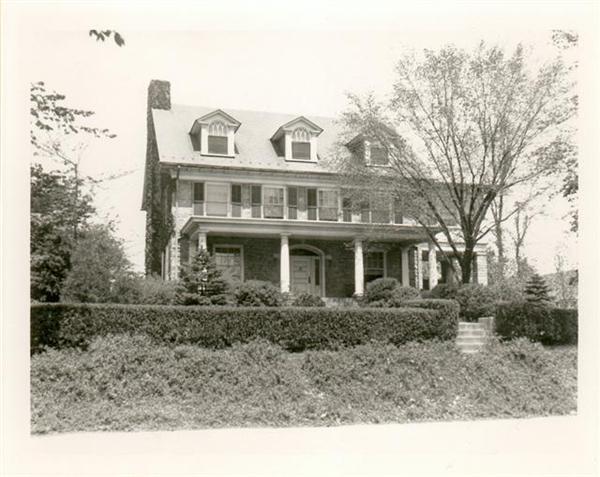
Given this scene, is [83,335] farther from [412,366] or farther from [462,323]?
[462,323]

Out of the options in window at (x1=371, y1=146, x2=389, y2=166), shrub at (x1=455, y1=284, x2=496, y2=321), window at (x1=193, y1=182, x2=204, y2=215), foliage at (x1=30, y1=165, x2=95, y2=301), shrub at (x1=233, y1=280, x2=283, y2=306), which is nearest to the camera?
foliage at (x1=30, y1=165, x2=95, y2=301)

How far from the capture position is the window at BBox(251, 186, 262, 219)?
81.5ft

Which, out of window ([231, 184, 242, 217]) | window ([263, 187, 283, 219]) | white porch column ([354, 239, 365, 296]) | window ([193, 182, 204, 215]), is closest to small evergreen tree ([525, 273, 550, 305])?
white porch column ([354, 239, 365, 296])

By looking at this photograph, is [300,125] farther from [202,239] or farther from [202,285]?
[202,285]

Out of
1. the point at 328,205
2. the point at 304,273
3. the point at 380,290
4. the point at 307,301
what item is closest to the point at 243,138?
the point at 328,205

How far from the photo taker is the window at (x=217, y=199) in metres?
24.3

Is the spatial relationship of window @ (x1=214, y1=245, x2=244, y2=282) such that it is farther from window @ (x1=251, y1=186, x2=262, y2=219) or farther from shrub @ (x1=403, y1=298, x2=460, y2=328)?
shrub @ (x1=403, y1=298, x2=460, y2=328)

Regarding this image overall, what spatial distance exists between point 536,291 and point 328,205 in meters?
9.86

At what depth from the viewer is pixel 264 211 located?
25.0 meters

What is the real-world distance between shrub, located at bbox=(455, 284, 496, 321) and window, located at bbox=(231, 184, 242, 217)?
9.80 metres

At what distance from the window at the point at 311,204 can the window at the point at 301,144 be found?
4.73 feet

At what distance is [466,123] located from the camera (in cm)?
1780

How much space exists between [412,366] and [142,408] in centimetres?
504

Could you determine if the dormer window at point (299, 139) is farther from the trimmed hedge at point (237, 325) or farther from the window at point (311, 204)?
the trimmed hedge at point (237, 325)
